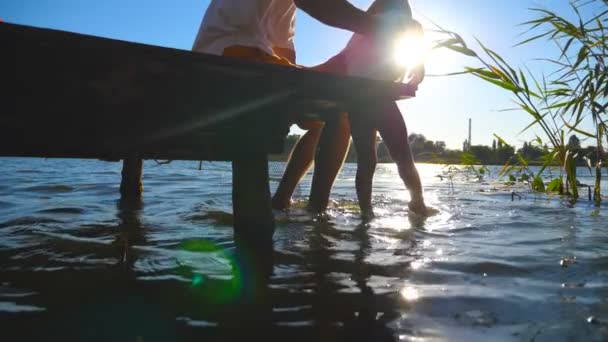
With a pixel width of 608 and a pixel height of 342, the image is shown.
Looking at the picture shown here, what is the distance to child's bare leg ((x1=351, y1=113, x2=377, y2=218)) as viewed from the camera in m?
3.45

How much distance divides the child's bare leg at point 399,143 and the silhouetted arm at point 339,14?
1482 millimetres

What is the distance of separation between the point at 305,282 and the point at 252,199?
1.93ft

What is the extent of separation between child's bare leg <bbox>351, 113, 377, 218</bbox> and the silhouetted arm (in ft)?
4.76

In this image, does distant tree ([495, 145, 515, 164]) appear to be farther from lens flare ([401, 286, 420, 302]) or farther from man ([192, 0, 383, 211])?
lens flare ([401, 286, 420, 302])

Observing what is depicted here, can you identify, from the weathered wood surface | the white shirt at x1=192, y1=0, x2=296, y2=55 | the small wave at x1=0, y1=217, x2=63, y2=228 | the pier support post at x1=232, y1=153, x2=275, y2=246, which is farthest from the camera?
the small wave at x1=0, y1=217, x2=63, y2=228

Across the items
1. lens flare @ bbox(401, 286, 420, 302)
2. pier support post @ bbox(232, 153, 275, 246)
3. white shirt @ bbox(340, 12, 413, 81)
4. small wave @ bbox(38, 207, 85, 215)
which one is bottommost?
small wave @ bbox(38, 207, 85, 215)

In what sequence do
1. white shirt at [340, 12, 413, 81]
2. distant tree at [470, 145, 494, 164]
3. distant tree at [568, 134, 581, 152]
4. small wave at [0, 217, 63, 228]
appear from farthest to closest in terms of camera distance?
1. distant tree at [470, 145, 494, 164]
2. distant tree at [568, 134, 581, 152]
3. white shirt at [340, 12, 413, 81]
4. small wave at [0, 217, 63, 228]

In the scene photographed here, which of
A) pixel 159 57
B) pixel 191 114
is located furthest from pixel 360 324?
pixel 159 57

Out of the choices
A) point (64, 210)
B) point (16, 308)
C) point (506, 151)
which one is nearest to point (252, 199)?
point (16, 308)

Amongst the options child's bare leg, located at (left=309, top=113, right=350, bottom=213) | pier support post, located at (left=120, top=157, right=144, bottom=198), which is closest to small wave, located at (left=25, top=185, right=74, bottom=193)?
pier support post, located at (left=120, top=157, right=144, bottom=198)

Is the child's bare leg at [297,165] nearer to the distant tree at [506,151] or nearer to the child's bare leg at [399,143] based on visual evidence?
the child's bare leg at [399,143]

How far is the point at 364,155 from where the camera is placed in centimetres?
353

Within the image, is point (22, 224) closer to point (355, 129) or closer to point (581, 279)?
point (355, 129)

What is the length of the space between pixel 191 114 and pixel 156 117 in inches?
5.6
